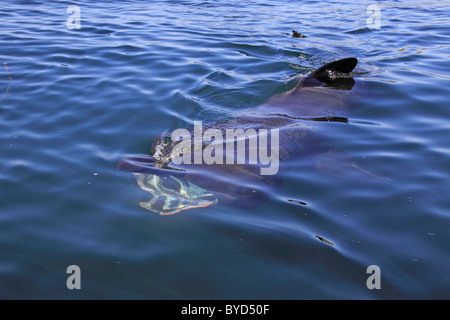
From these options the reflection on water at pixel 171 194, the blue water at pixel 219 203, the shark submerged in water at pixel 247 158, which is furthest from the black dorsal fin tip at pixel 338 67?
the reflection on water at pixel 171 194

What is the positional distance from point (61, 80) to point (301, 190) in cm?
454

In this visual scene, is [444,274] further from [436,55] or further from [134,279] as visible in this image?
[436,55]

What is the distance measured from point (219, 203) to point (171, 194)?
0.43 metres

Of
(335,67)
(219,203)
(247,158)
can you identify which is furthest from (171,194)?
(335,67)

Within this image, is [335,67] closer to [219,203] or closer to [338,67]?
[338,67]

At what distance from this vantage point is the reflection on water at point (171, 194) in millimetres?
3716

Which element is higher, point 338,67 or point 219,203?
point 338,67

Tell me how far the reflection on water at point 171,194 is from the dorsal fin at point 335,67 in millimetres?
3192

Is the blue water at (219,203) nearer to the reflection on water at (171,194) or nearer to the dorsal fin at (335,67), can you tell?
the reflection on water at (171,194)

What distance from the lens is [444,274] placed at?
10.1 ft

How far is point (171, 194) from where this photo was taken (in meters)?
3.86

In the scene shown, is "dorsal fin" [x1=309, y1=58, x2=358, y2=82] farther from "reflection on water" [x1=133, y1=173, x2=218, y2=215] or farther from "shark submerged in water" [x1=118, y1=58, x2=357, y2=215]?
"reflection on water" [x1=133, y1=173, x2=218, y2=215]

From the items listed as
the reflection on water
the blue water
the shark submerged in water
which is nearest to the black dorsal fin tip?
the shark submerged in water
